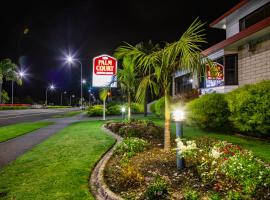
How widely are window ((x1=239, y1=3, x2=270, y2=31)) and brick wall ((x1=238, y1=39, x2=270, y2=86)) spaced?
1.97m

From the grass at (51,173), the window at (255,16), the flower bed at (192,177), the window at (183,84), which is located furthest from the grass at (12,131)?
the window at (255,16)

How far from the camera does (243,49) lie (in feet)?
50.5

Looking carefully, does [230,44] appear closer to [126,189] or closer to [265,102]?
[265,102]

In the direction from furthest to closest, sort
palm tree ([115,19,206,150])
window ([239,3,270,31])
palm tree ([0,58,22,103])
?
1. palm tree ([0,58,22,103])
2. window ([239,3,270,31])
3. palm tree ([115,19,206,150])

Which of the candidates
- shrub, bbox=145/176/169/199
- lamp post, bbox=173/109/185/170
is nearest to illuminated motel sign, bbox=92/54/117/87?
lamp post, bbox=173/109/185/170

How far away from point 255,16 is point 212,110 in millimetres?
7561

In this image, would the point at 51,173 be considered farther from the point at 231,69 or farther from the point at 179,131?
the point at 231,69

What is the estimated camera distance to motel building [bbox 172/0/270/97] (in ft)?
43.5

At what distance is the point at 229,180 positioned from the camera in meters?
4.60

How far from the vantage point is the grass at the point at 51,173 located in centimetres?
480

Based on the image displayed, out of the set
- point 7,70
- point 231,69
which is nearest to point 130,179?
point 231,69

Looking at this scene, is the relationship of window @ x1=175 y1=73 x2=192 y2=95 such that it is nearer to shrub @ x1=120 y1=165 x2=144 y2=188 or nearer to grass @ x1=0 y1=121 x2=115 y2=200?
grass @ x1=0 y1=121 x2=115 y2=200

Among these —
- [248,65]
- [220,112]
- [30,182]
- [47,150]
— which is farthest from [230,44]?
[30,182]

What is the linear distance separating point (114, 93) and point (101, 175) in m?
36.5
